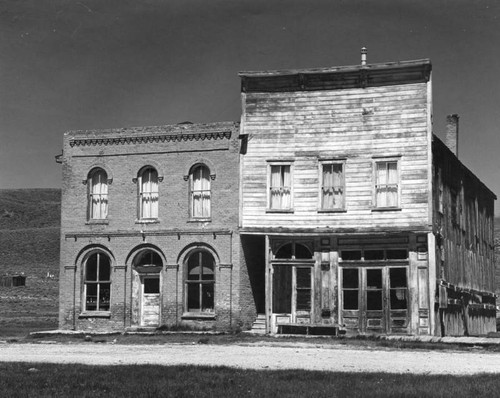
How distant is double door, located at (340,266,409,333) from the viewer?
101 ft

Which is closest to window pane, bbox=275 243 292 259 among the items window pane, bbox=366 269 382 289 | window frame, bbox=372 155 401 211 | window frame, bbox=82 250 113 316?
window pane, bbox=366 269 382 289

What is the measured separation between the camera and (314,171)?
1252 inches

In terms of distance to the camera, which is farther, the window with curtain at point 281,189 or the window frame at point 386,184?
the window with curtain at point 281,189

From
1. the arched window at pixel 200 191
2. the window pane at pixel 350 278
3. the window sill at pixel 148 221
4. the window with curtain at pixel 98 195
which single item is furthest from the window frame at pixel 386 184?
the window with curtain at pixel 98 195

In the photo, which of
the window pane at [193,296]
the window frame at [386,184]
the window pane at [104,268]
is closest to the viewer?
the window frame at [386,184]

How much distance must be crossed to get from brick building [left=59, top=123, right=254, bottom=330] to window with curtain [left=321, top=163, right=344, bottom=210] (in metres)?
3.29

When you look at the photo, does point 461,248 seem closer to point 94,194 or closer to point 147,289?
point 147,289

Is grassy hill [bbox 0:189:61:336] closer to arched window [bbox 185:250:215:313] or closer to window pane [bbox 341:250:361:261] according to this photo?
arched window [bbox 185:250:215:313]

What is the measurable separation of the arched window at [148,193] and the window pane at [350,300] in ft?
26.2

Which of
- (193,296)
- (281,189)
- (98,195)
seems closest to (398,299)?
(281,189)

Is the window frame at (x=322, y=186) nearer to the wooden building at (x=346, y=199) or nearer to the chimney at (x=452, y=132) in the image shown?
the wooden building at (x=346, y=199)

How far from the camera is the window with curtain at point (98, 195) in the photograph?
34938mm

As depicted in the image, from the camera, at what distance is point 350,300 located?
103 feet

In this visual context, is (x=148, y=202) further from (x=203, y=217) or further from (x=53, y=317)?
(x=53, y=317)
